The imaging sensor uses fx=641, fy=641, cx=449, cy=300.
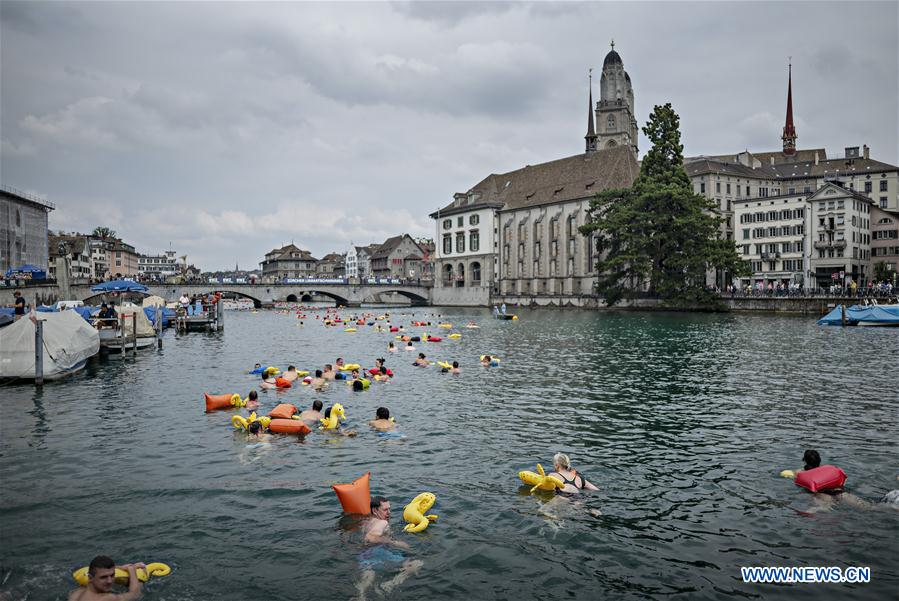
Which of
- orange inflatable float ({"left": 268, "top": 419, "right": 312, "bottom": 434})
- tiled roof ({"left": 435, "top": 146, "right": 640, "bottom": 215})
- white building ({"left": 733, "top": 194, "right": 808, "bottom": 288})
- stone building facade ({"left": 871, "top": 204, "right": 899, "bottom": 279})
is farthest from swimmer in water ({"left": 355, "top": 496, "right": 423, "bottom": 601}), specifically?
stone building facade ({"left": 871, "top": 204, "right": 899, "bottom": 279})

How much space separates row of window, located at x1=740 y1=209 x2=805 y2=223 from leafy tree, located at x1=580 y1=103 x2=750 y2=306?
846 inches

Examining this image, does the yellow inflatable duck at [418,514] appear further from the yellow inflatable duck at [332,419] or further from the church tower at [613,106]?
the church tower at [613,106]

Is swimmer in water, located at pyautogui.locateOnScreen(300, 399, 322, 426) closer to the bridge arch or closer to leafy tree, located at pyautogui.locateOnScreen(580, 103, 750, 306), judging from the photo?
leafy tree, located at pyautogui.locateOnScreen(580, 103, 750, 306)

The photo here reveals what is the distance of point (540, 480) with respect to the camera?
38.6 feet

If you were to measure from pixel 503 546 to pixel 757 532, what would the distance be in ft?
13.2

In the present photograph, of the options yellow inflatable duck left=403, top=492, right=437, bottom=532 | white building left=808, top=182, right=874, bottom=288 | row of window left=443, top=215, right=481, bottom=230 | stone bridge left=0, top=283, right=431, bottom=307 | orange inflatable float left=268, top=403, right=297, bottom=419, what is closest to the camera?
yellow inflatable duck left=403, top=492, right=437, bottom=532

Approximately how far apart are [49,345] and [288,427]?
48.7 ft

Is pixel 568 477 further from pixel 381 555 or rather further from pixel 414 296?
pixel 414 296

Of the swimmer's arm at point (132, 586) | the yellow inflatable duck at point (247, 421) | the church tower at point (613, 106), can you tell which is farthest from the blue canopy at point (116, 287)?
the church tower at point (613, 106)

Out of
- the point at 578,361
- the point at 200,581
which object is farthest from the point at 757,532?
the point at 578,361

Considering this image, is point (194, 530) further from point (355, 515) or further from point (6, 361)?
point (6, 361)

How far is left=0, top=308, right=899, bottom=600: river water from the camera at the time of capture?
8812 millimetres

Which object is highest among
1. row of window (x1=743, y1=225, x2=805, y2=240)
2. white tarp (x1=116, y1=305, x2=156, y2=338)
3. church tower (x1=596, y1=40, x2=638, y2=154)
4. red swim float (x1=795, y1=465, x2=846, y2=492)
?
church tower (x1=596, y1=40, x2=638, y2=154)

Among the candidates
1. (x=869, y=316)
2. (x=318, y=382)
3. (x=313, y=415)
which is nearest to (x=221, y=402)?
(x=313, y=415)
